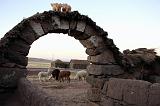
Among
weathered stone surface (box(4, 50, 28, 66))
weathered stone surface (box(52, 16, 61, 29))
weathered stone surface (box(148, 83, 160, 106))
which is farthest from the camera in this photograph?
weathered stone surface (box(52, 16, 61, 29))

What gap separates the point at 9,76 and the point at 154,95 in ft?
14.1

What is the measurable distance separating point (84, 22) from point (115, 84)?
2774mm

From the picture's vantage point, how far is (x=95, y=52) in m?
9.36

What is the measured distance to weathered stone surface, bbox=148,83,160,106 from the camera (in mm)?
5461

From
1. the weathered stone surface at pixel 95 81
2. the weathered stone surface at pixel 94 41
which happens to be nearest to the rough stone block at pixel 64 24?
the weathered stone surface at pixel 94 41

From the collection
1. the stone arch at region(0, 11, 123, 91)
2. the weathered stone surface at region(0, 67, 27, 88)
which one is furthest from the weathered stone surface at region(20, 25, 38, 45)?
the weathered stone surface at region(0, 67, 27, 88)

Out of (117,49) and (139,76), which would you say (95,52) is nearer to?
(117,49)

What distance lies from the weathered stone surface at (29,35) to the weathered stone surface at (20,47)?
0.14 m

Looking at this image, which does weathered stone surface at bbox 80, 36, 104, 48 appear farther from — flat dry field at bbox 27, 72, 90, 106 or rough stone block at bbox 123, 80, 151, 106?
rough stone block at bbox 123, 80, 151, 106

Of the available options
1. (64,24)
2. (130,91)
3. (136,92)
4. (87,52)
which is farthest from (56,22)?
(136,92)

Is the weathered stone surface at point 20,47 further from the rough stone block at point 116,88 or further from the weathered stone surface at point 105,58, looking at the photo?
the rough stone block at point 116,88

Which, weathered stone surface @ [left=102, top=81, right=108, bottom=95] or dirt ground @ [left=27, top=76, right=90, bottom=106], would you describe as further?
dirt ground @ [left=27, top=76, right=90, bottom=106]

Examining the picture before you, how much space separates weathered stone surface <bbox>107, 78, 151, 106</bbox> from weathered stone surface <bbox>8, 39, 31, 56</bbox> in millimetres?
2868

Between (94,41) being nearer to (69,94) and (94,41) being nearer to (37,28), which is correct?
(37,28)
